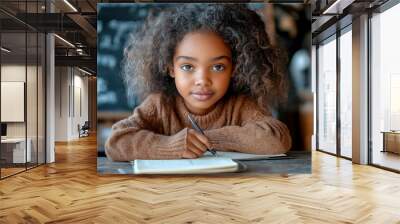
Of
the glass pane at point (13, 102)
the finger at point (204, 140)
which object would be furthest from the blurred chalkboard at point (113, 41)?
the glass pane at point (13, 102)

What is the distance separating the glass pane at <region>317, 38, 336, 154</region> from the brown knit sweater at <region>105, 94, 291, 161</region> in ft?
14.1

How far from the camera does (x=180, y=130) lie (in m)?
5.93

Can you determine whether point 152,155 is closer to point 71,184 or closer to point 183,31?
point 71,184

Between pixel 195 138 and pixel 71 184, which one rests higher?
pixel 195 138

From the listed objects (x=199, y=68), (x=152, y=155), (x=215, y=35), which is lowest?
(x=152, y=155)

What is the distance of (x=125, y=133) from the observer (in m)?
5.94

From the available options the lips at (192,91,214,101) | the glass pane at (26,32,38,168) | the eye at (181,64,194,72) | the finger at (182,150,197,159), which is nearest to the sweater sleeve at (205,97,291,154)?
the finger at (182,150,197,159)

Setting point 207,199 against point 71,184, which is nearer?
point 207,199

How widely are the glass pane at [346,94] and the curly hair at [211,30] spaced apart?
329cm

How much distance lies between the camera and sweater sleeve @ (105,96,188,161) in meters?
5.89

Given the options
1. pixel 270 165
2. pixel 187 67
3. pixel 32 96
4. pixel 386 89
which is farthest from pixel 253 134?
pixel 32 96

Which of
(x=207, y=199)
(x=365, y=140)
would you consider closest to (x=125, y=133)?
(x=207, y=199)

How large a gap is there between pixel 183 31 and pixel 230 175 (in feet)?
7.35

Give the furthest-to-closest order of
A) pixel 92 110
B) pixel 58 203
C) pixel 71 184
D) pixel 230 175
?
pixel 92 110, pixel 230 175, pixel 71 184, pixel 58 203
